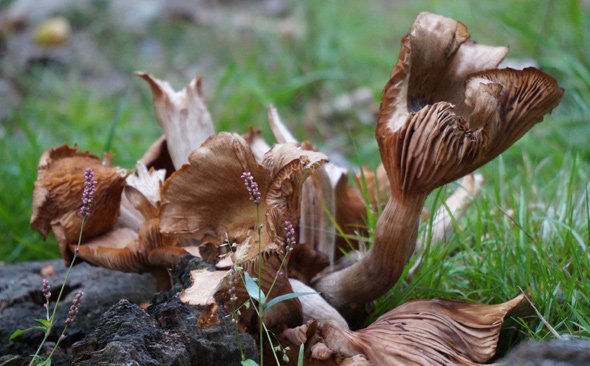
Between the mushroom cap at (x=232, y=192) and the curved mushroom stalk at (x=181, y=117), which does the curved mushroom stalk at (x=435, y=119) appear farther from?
the curved mushroom stalk at (x=181, y=117)

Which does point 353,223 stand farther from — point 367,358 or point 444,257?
point 367,358

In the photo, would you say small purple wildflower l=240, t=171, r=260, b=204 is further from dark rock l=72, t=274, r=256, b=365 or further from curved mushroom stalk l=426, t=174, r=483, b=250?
curved mushroom stalk l=426, t=174, r=483, b=250

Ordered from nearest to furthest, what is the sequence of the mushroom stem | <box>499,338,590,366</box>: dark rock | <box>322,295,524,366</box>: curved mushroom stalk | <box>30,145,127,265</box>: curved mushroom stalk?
<box>499,338,590,366</box>: dark rock
<box>322,295,524,366</box>: curved mushroom stalk
the mushroom stem
<box>30,145,127,265</box>: curved mushroom stalk

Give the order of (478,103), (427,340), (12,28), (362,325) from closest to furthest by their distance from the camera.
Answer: (478,103) < (427,340) < (362,325) < (12,28)

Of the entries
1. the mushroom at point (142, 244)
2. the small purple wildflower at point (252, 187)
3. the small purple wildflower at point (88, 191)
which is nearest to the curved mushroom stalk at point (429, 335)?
the small purple wildflower at point (252, 187)

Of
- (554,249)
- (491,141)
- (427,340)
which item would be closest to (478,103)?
(491,141)

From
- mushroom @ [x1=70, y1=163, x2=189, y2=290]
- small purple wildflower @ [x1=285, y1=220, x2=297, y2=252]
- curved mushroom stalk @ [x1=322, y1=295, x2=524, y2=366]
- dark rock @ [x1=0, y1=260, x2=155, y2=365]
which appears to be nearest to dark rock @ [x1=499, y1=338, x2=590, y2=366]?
curved mushroom stalk @ [x1=322, y1=295, x2=524, y2=366]
